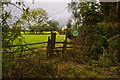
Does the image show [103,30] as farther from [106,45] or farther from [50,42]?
[50,42]

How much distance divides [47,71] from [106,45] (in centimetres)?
541

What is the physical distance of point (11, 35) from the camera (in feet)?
9.61

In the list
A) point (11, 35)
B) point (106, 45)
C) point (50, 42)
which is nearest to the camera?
point (11, 35)

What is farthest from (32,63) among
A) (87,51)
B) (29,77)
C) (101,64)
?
(87,51)

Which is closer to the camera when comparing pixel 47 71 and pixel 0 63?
pixel 0 63

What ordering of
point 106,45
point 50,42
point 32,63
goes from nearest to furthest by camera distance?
point 32,63 < point 50,42 < point 106,45

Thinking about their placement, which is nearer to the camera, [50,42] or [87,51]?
[50,42]

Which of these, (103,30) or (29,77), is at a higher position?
(103,30)

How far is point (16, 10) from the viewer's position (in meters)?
3.01

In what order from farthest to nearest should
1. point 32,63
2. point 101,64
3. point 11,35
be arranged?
point 101,64 < point 32,63 < point 11,35

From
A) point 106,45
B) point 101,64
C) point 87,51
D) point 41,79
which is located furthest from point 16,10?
point 106,45

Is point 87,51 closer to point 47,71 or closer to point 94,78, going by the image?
point 94,78

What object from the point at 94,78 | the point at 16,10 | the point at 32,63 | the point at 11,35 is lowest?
the point at 94,78

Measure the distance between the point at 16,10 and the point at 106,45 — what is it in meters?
6.67
